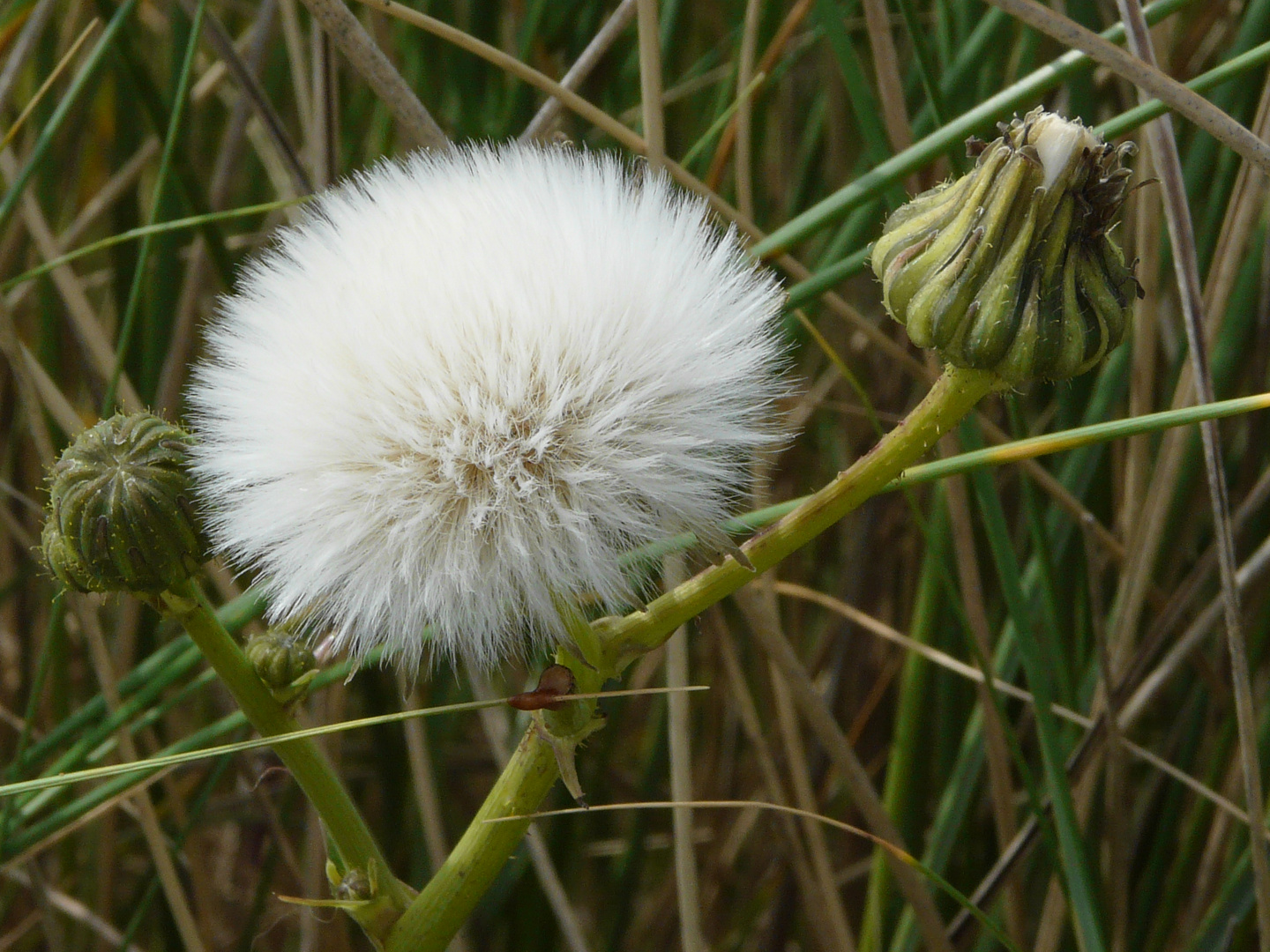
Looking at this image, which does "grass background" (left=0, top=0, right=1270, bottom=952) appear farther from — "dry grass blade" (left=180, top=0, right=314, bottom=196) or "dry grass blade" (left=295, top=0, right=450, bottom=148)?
"dry grass blade" (left=295, top=0, right=450, bottom=148)

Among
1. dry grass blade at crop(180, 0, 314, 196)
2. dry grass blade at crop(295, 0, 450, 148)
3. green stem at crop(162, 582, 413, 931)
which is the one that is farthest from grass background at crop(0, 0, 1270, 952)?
green stem at crop(162, 582, 413, 931)

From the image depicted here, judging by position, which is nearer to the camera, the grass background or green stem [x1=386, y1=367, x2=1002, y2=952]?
green stem [x1=386, y1=367, x2=1002, y2=952]

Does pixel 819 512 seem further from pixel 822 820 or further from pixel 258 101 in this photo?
pixel 258 101

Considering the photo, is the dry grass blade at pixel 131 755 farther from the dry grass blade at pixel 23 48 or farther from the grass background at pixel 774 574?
the dry grass blade at pixel 23 48

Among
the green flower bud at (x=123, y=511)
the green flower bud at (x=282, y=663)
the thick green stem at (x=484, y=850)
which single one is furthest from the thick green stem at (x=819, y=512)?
the green flower bud at (x=123, y=511)

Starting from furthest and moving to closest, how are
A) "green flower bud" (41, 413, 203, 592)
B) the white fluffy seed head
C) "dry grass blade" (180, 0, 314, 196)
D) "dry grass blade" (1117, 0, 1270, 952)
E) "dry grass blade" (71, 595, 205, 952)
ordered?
"dry grass blade" (71, 595, 205, 952) → "dry grass blade" (180, 0, 314, 196) → "dry grass blade" (1117, 0, 1270, 952) → "green flower bud" (41, 413, 203, 592) → the white fluffy seed head

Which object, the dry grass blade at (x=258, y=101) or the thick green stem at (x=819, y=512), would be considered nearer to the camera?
Result: the thick green stem at (x=819, y=512)
